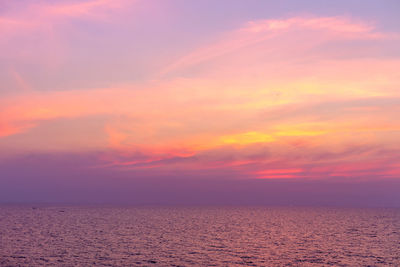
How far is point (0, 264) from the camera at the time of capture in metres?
57.1

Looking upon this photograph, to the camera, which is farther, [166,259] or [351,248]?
[351,248]

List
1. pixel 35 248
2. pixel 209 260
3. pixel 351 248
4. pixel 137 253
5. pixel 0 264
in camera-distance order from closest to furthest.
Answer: pixel 0 264 → pixel 209 260 → pixel 137 253 → pixel 35 248 → pixel 351 248

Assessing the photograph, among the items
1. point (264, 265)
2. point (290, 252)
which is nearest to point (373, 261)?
point (290, 252)

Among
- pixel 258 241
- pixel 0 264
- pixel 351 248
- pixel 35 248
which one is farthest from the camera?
pixel 258 241

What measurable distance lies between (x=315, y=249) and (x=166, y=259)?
32.2 m

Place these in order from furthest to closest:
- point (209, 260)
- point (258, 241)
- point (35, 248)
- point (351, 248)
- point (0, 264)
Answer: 1. point (258, 241)
2. point (351, 248)
3. point (35, 248)
4. point (209, 260)
5. point (0, 264)

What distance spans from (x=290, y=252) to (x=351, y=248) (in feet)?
55.3

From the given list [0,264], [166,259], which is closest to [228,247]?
[166,259]

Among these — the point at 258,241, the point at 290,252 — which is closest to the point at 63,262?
the point at 290,252

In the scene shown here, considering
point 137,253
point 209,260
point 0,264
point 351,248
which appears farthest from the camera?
point 351,248

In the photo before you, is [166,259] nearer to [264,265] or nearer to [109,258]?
[109,258]

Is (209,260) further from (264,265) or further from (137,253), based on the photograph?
(137,253)

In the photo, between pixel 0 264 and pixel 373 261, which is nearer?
pixel 0 264

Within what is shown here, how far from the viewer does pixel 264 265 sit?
A: 6028cm
